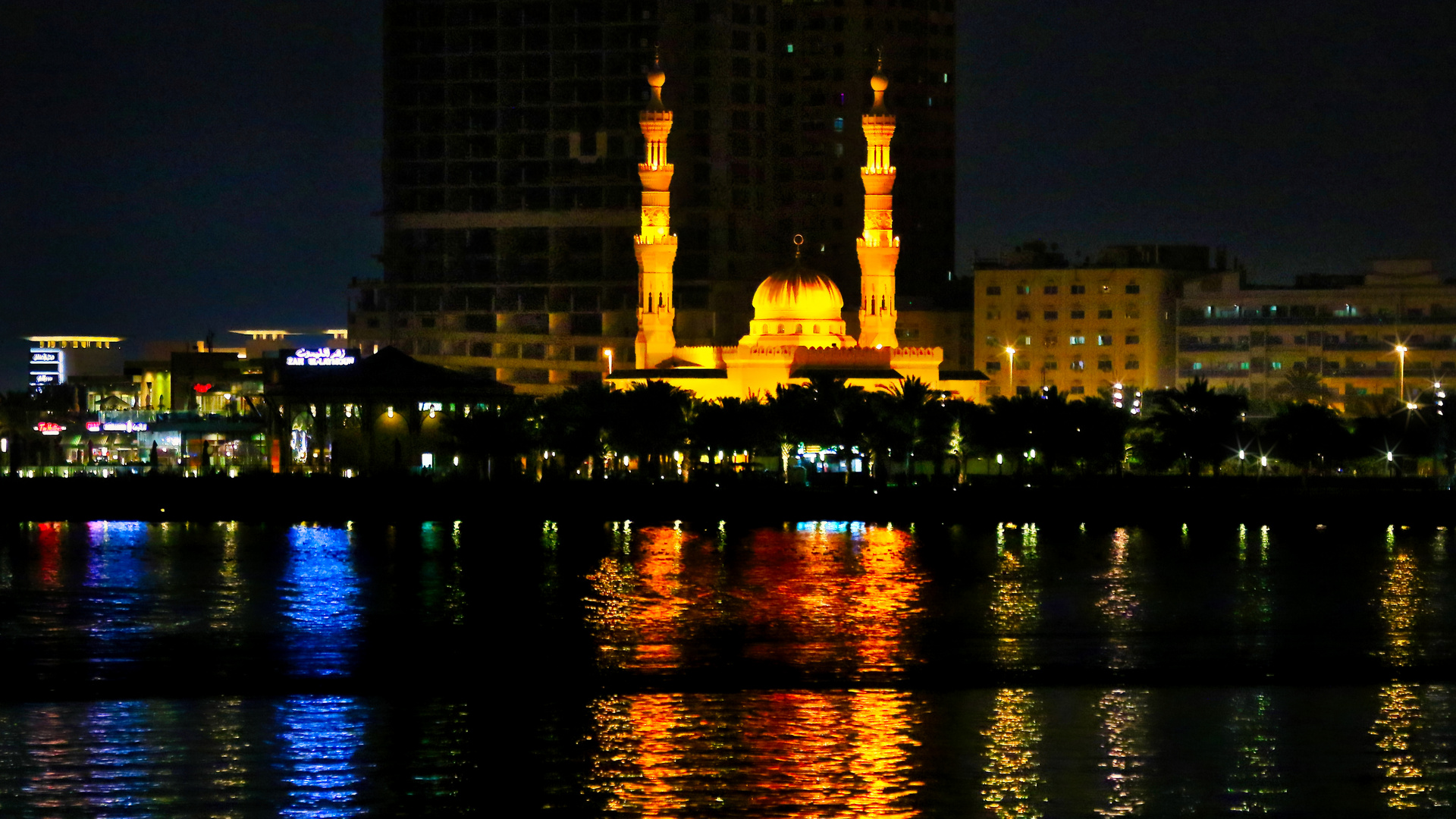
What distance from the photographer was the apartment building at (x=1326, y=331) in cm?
14412

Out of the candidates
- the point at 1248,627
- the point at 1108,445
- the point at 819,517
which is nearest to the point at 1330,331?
the point at 1108,445

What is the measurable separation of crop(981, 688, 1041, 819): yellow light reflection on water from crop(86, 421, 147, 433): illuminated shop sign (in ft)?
326

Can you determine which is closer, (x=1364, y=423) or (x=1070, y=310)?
(x=1364, y=423)

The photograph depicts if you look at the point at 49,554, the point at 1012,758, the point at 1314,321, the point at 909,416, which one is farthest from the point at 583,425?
the point at 1012,758

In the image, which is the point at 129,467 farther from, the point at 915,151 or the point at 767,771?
the point at 767,771

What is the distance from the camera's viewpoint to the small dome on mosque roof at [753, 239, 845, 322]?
403 ft

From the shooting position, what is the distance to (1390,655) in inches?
2100

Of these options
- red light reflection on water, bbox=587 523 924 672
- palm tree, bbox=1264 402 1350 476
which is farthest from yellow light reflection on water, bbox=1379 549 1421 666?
palm tree, bbox=1264 402 1350 476

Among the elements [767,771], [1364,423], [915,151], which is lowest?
[767,771]

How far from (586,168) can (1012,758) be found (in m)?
117

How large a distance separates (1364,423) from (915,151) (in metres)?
65.2

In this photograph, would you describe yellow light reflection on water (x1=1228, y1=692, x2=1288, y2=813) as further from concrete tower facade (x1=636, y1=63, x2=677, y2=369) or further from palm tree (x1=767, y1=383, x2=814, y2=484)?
concrete tower facade (x1=636, y1=63, x2=677, y2=369)

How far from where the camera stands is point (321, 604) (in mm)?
64875

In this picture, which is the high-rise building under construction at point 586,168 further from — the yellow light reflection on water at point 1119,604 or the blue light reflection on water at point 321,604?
the yellow light reflection on water at point 1119,604
